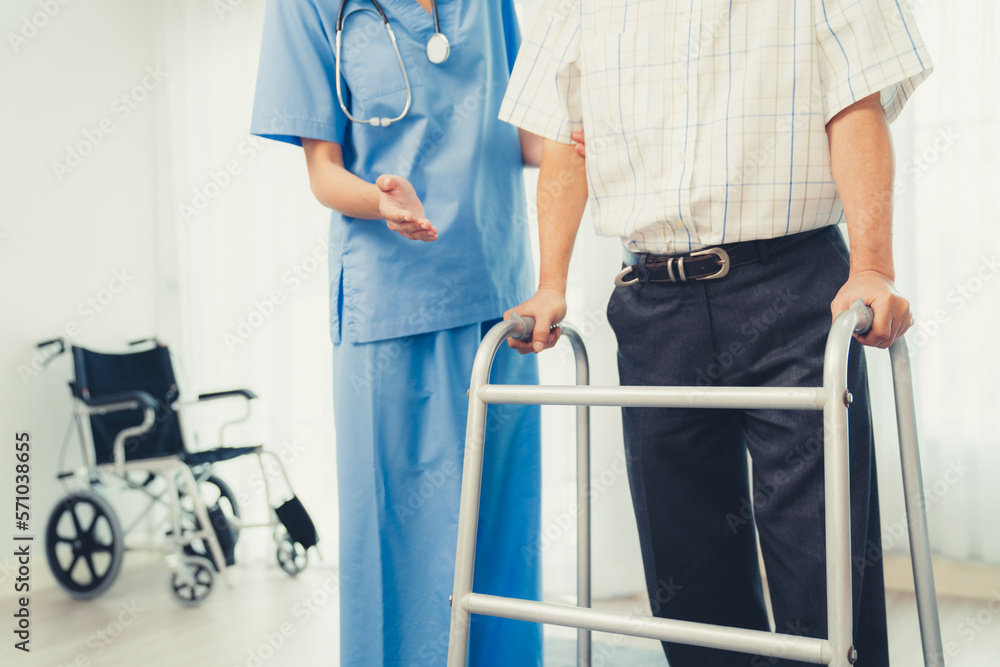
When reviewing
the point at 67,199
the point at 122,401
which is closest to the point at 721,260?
the point at 122,401

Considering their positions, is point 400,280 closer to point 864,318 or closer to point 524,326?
point 524,326

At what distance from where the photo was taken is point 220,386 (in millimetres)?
3023

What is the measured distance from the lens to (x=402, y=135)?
1175 millimetres

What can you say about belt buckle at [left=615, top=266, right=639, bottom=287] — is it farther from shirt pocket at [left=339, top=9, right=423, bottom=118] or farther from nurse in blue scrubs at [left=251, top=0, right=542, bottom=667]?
shirt pocket at [left=339, top=9, right=423, bottom=118]

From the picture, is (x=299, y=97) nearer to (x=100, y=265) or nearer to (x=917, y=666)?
(x=917, y=666)

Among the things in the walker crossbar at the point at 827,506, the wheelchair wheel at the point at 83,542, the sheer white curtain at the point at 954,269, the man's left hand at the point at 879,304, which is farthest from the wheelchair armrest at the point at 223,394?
the man's left hand at the point at 879,304

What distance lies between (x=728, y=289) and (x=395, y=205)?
437mm

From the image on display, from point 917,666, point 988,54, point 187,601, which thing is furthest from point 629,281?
point 187,601

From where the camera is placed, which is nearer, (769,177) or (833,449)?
(833,449)

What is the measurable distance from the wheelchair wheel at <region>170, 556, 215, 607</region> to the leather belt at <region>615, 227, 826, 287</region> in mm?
1994

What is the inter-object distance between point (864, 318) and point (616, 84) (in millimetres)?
444

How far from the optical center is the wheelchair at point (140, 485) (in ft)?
8.01

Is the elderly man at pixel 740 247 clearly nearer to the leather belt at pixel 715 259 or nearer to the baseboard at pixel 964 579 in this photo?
the leather belt at pixel 715 259

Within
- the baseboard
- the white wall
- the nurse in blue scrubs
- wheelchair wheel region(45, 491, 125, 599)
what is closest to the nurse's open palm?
the nurse in blue scrubs
